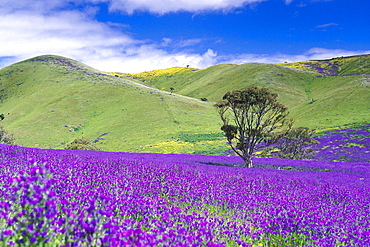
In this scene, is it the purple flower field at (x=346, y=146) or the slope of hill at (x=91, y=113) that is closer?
the purple flower field at (x=346, y=146)

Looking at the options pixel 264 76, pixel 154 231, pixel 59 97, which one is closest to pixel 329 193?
pixel 154 231

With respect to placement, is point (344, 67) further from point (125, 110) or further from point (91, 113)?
point (91, 113)

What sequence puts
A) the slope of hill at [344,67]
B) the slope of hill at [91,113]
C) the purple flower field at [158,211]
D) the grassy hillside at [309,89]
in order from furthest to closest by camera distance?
1. the slope of hill at [344,67]
2. the grassy hillside at [309,89]
3. the slope of hill at [91,113]
4. the purple flower field at [158,211]

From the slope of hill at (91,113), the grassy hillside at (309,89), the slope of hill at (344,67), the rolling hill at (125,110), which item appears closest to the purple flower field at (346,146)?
the rolling hill at (125,110)

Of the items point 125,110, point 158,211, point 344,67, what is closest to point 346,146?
point 158,211

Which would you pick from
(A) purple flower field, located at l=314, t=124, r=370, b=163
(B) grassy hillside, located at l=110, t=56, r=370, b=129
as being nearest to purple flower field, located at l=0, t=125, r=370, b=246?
(A) purple flower field, located at l=314, t=124, r=370, b=163

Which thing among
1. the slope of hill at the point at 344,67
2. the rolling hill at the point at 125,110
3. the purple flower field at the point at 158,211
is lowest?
the purple flower field at the point at 158,211

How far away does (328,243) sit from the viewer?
4965mm

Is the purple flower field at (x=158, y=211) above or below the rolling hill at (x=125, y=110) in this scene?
below

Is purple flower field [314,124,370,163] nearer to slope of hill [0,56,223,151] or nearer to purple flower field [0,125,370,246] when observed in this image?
slope of hill [0,56,223,151]

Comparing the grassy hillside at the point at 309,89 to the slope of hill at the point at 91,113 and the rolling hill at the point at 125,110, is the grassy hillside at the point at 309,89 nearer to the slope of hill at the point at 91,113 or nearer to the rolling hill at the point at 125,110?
the rolling hill at the point at 125,110

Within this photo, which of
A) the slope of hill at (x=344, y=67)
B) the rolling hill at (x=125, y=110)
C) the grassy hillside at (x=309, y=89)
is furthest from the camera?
the slope of hill at (x=344, y=67)

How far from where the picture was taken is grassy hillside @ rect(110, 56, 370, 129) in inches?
2798

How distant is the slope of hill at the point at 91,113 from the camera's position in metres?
56.9
